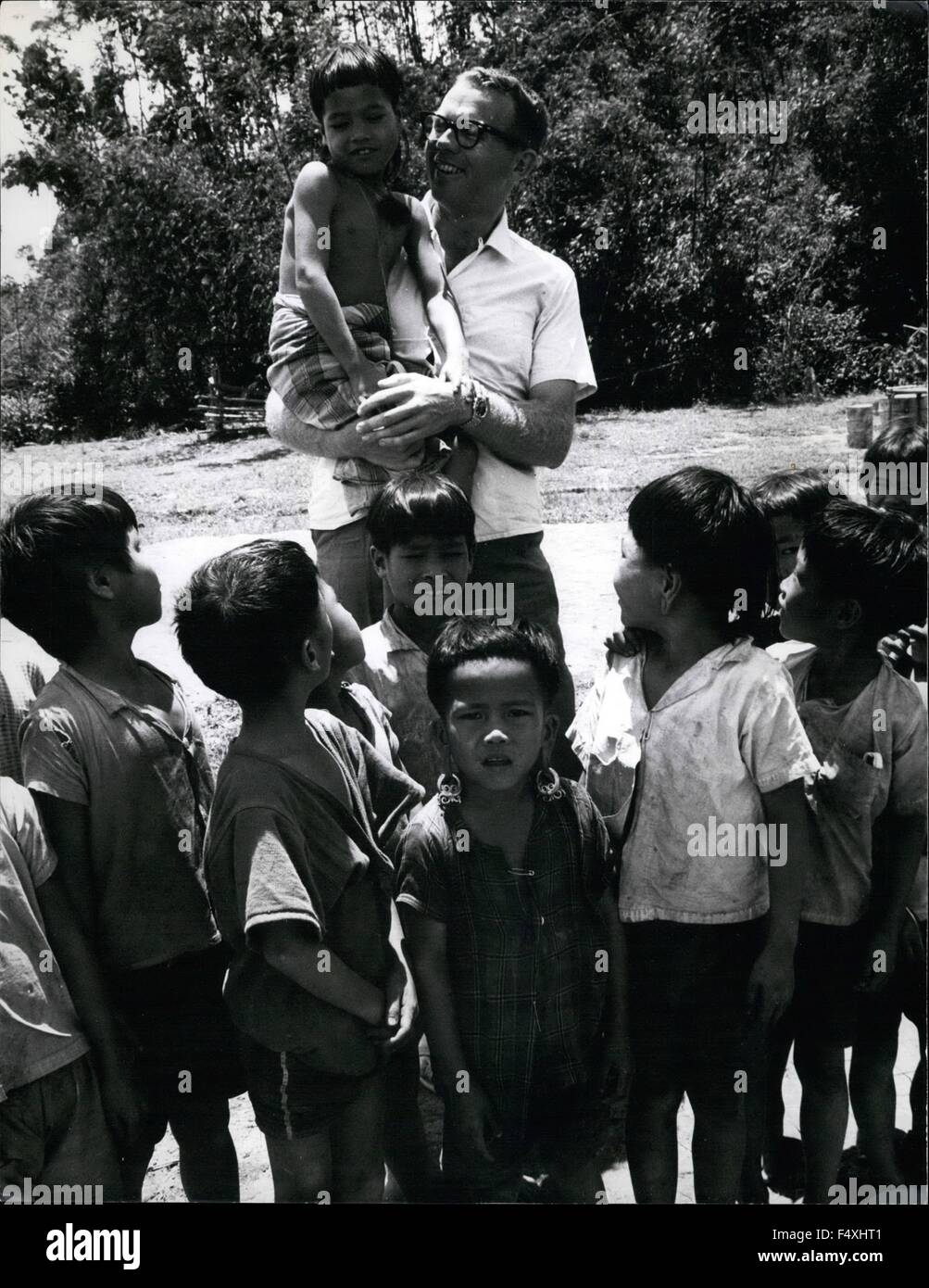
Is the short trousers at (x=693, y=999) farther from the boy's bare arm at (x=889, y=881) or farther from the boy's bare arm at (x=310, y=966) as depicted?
the boy's bare arm at (x=310, y=966)

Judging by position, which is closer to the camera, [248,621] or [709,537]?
[248,621]

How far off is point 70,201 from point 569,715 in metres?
1.49

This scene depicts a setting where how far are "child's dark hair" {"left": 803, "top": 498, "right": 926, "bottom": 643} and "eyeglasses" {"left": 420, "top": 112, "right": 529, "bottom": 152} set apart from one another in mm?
961

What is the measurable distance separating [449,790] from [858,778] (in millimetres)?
761

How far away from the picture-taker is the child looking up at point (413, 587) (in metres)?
2.10

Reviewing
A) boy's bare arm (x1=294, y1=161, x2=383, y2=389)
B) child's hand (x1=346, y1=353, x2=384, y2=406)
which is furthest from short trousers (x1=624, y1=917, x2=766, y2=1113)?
boy's bare arm (x1=294, y1=161, x2=383, y2=389)

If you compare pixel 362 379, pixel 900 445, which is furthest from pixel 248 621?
pixel 900 445

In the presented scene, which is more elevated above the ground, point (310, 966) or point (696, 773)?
point (696, 773)

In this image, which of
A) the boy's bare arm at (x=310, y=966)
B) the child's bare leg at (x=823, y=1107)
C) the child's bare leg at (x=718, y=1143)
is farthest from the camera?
the child's bare leg at (x=823, y=1107)

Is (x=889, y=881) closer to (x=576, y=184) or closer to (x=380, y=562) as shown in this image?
(x=380, y=562)

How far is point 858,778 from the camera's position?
2.10 meters

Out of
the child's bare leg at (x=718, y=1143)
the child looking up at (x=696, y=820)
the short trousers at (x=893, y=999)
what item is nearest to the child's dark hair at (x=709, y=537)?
the child looking up at (x=696, y=820)

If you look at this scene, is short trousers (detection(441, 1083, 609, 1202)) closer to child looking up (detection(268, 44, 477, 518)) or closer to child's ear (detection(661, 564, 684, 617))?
child's ear (detection(661, 564, 684, 617))

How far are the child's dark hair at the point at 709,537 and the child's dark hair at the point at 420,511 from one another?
0.32 meters
